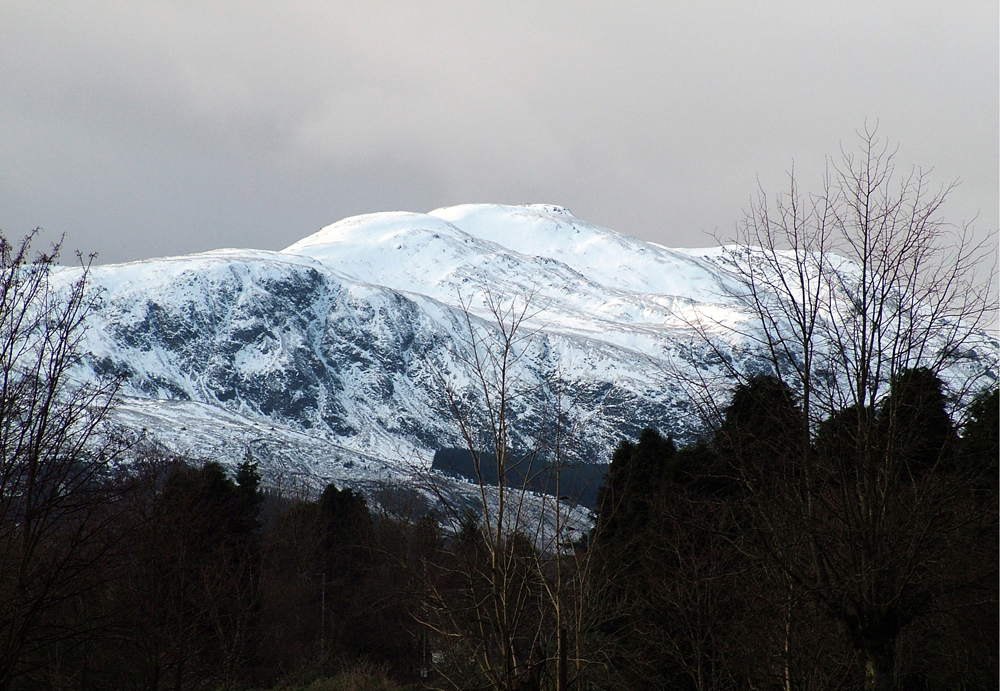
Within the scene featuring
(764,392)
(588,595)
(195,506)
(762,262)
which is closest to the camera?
(764,392)

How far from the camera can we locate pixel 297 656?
3934 cm

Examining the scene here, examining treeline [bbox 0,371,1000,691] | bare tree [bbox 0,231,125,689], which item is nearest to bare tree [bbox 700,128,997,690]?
treeline [bbox 0,371,1000,691]

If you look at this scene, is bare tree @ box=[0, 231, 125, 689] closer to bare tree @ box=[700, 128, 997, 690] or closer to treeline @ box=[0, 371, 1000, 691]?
treeline @ box=[0, 371, 1000, 691]

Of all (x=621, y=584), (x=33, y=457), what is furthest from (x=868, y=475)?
(x=621, y=584)

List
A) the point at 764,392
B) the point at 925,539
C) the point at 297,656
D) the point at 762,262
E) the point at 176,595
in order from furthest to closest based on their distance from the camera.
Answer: the point at 297,656 → the point at 176,595 → the point at 762,262 → the point at 764,392 → the point at 925,539

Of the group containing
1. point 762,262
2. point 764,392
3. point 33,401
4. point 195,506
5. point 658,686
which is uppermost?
point 762,262

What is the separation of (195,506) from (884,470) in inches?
853

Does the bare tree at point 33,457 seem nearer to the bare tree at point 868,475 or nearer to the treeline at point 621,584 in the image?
the treeline at point 621,584

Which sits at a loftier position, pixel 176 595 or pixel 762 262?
pixel 762 262

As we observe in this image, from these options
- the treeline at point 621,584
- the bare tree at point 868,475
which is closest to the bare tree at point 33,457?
the treeline at point 621,584

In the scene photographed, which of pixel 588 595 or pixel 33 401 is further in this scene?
pixel 588 595

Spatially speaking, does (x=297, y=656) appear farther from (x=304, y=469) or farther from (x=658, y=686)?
(x=304, y=469)

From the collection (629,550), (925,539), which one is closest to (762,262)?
(925,539)

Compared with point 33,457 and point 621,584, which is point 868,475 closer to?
point 33,457
